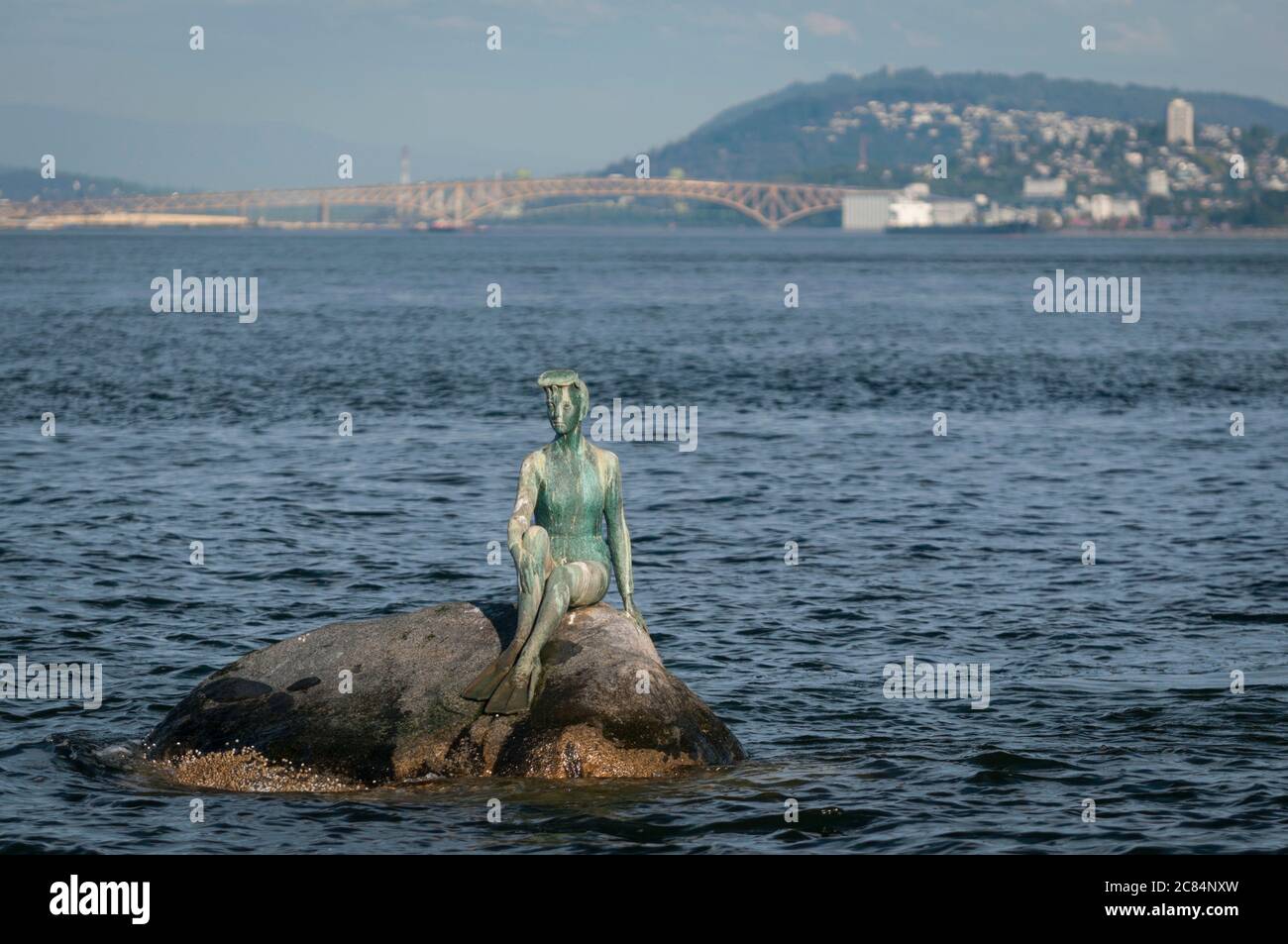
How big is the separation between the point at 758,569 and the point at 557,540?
1031 cm

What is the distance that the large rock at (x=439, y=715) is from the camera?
44.2 ft

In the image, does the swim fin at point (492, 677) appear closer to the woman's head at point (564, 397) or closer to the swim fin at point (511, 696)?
the swim fin at point (511, 696)

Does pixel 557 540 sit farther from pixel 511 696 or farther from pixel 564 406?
pixel 511 696

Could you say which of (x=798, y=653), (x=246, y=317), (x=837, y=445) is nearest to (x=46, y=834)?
(x=798, y=653)

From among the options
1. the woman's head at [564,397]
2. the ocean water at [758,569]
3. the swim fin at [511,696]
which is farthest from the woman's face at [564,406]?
the ocean water at [758,569]

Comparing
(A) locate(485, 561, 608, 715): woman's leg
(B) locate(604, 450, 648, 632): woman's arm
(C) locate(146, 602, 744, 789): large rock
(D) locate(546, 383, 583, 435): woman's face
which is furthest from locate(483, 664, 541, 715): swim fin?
(D) locate(546, 383, 583, 435): woman's face

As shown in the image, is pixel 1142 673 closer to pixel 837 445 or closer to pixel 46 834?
pixel 46 834

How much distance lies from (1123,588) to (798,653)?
5.71m

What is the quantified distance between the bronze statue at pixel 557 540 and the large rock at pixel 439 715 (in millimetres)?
226

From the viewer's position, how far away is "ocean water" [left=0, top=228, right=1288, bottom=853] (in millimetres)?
13227

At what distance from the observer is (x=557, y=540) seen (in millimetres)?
14078

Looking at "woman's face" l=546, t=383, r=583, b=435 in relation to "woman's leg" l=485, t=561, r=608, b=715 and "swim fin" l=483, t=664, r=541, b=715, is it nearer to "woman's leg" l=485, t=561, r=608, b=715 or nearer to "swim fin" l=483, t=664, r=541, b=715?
"woman's leg" l=485, t=561, r=608, b=715

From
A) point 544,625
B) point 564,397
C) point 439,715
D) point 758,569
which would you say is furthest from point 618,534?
point 758,569

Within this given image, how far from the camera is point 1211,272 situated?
462 feet
